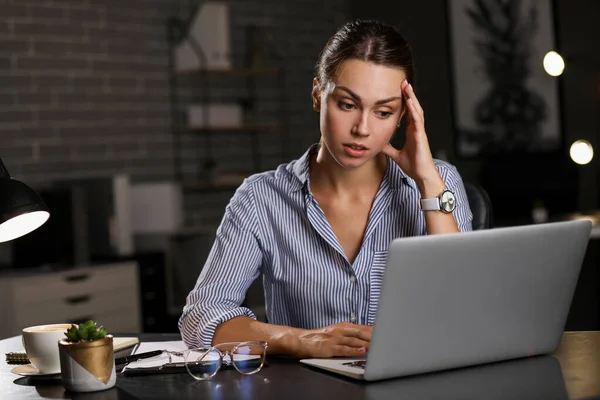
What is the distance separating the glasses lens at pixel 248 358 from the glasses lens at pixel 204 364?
0.14ft

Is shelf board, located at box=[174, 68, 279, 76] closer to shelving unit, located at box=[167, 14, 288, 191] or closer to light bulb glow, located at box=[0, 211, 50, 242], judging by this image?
shelving unit, located at box=[167, 14, 288, 191]

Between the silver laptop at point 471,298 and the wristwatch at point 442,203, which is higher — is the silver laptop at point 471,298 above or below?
below

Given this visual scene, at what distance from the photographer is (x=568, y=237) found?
1.61 meters

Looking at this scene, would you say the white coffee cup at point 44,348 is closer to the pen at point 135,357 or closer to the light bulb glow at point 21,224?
the pen at point 135,357

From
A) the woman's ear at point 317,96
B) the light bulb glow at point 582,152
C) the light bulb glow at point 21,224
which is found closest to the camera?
the light bulb glow at point 21,224

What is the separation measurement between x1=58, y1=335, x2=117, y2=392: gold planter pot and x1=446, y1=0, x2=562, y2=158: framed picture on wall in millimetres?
4610

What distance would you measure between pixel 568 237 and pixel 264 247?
79cm

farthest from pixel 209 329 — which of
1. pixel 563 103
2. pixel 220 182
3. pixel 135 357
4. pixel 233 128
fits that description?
pixel 563 103

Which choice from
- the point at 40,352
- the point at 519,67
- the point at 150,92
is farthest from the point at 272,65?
the point at 40,352

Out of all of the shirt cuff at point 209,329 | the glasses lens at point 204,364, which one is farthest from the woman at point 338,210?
the glasses lens at point 204,364

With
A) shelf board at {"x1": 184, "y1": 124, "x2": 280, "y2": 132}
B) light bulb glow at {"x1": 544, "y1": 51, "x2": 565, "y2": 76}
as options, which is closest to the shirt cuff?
light bulb glow at {"x1": 544, "y1": 51, "x2": 565, "y2": 76}

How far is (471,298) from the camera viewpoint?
1.56 metres

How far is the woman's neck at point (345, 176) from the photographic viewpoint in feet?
7.29

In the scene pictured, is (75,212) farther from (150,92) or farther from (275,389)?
(275,389)
